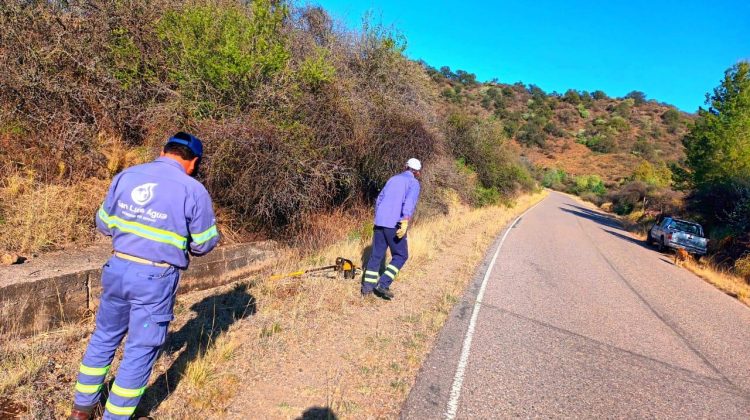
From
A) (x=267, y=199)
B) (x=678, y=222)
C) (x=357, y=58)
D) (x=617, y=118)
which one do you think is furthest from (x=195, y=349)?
(x=617, y=118)

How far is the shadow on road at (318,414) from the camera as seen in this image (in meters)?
3.39

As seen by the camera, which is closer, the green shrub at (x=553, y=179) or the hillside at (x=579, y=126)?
the green shrub at (x=553, y=179)

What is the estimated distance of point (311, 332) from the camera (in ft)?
16.4

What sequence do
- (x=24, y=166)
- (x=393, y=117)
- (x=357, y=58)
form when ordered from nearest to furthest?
1. (x=24, y=166)
2. (x=393, y=117)
3. (x=357, y=58)

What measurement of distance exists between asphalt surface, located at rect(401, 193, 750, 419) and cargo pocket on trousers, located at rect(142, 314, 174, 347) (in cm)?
208

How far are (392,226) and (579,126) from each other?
102m

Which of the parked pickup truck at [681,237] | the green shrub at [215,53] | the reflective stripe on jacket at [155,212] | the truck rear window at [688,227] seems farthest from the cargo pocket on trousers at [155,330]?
the truck rear window at [688,227]

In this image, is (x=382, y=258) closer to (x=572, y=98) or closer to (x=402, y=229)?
(x=402, y=229)

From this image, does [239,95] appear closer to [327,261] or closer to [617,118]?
[327,261]

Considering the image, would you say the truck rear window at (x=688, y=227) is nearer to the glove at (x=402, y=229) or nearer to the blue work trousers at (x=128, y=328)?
the glove at (x=402, y=229)

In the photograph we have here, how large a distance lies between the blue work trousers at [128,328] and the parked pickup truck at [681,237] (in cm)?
1975

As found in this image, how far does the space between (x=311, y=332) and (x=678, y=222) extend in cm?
1990

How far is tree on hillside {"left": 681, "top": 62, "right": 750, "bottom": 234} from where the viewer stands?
20578 millimetres

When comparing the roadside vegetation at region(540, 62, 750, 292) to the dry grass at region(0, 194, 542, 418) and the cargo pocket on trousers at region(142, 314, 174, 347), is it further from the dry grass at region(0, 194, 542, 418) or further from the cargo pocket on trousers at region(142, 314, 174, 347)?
the cargo pocket on trousers at region(142, 314, 174, 347)
